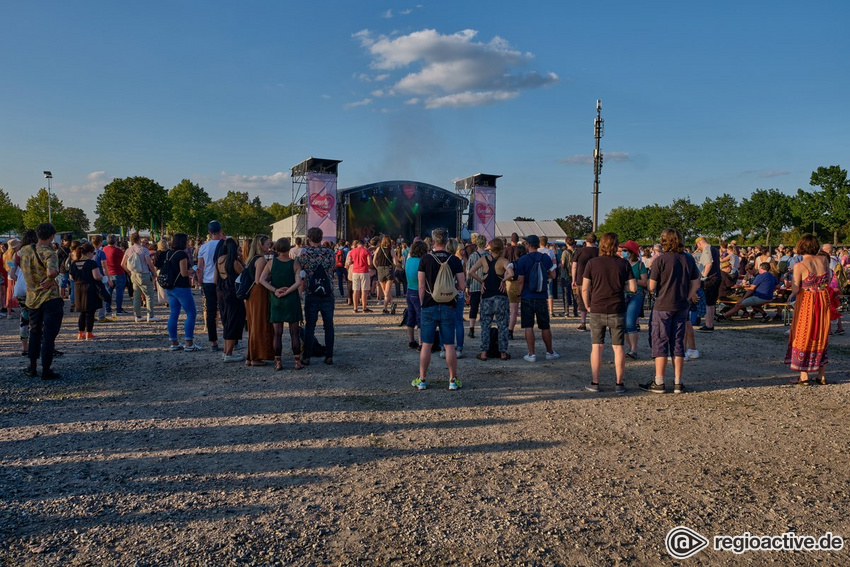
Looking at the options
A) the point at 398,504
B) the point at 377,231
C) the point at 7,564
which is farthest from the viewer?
the point at 377,231

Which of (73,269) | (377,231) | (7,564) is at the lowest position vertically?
(7,564)

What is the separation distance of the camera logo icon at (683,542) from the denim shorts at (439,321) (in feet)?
9.92

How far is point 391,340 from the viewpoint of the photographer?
8914mm

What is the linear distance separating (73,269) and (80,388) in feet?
11.6

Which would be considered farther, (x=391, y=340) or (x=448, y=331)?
(x=391, y=340)

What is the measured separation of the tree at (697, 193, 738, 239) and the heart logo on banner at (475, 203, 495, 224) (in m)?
40.0

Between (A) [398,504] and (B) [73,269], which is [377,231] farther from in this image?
(A) [398,504]

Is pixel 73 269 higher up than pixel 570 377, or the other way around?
pixel 73 269

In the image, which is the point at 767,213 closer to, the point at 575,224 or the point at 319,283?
the point at 575,224

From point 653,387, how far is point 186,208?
6080cm

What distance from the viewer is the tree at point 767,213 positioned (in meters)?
54.6

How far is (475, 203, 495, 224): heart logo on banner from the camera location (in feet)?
108

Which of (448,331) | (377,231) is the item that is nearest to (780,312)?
(448,331)

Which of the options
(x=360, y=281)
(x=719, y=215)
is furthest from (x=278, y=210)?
(x=360, y=281)
